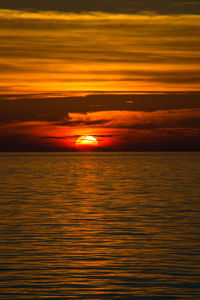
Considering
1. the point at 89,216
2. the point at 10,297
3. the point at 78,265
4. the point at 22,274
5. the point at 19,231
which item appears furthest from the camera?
the point at 89,216

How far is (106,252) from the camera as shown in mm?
27828

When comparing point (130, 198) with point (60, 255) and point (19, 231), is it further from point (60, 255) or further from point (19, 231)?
point (60, 255)

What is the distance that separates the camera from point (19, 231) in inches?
1337

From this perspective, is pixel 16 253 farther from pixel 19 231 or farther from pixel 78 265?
pixel 19 231

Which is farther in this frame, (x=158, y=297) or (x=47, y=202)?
(x=47, y=202)

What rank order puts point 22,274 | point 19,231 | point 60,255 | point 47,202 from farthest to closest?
point 47,202, point 19,231, point 60,255, point 22,274

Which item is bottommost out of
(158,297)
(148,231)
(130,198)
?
(158,297)

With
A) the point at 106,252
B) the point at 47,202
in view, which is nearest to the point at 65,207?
the point at 47,202

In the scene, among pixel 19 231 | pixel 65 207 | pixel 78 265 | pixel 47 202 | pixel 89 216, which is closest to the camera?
pixel 78 265

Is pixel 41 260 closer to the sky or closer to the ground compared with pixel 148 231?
closer to the ground

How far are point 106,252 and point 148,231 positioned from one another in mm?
6964

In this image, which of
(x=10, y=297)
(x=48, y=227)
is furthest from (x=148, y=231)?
(x=10, y=297)

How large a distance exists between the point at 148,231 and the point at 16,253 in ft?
31.1

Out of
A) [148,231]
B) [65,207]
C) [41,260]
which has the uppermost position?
[65,207]
